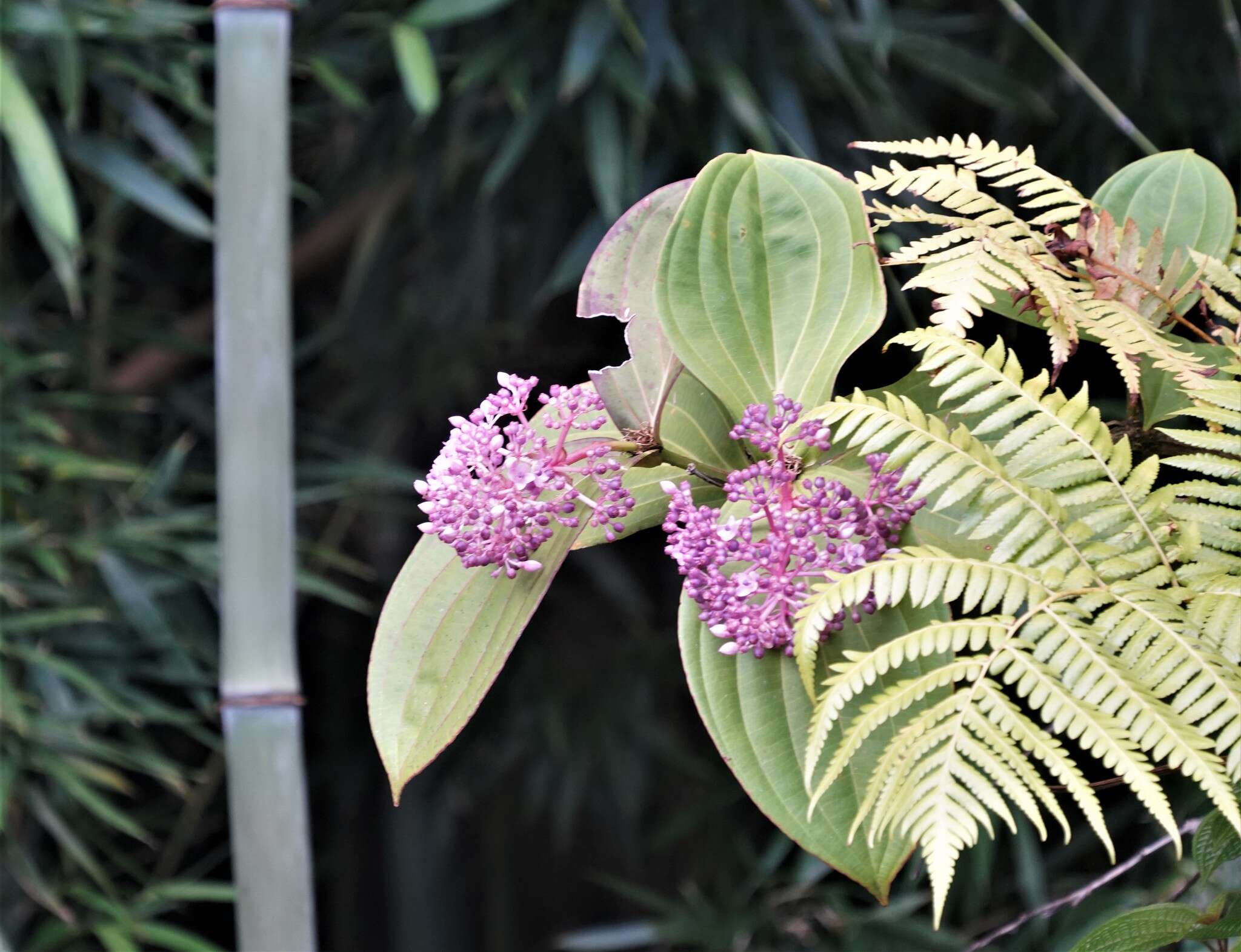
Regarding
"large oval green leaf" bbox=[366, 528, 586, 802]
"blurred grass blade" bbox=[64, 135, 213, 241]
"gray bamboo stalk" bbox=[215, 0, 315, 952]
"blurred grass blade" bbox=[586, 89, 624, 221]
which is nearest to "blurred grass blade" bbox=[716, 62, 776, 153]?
"blurred grass blade" bbox=[586, 89, 624, 221]

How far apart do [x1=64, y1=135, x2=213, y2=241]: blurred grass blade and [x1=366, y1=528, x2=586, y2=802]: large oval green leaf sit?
98 cm

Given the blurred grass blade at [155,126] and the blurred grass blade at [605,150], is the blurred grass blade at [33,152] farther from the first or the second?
the blurred grass blade at [605,150]

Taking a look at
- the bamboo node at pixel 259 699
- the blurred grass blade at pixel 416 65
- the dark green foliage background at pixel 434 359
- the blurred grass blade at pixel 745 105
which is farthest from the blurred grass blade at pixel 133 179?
the bamboo node at pixel 259 699

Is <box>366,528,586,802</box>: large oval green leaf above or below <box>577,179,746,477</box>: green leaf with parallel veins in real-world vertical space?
below

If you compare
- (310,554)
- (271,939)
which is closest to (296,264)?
(310,554)

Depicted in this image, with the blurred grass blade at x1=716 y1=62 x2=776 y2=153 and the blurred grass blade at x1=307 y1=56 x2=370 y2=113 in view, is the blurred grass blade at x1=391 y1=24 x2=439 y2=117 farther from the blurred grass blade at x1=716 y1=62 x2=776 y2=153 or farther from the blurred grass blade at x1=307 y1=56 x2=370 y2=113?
the blurred grass blade at x1=716 y1=62 x2=776 y2=153

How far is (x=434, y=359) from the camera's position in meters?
1.74

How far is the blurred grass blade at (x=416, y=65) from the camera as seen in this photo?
117 centimetres

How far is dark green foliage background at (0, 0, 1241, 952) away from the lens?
125 cm

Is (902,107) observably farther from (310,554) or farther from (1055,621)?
(1055,621)

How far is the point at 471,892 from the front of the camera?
7.44 feet

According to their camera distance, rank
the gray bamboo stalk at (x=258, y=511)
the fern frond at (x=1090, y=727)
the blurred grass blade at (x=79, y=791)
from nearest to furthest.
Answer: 1. the fern frond at (x=1090, y=727)
2. the gray bamboo stalk at (x=258, y=511)
3. the blurred grass blade at (x=79, y=791)

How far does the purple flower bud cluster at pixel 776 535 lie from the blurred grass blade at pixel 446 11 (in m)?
1.03

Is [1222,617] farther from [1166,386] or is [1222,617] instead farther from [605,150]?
[605,150]
